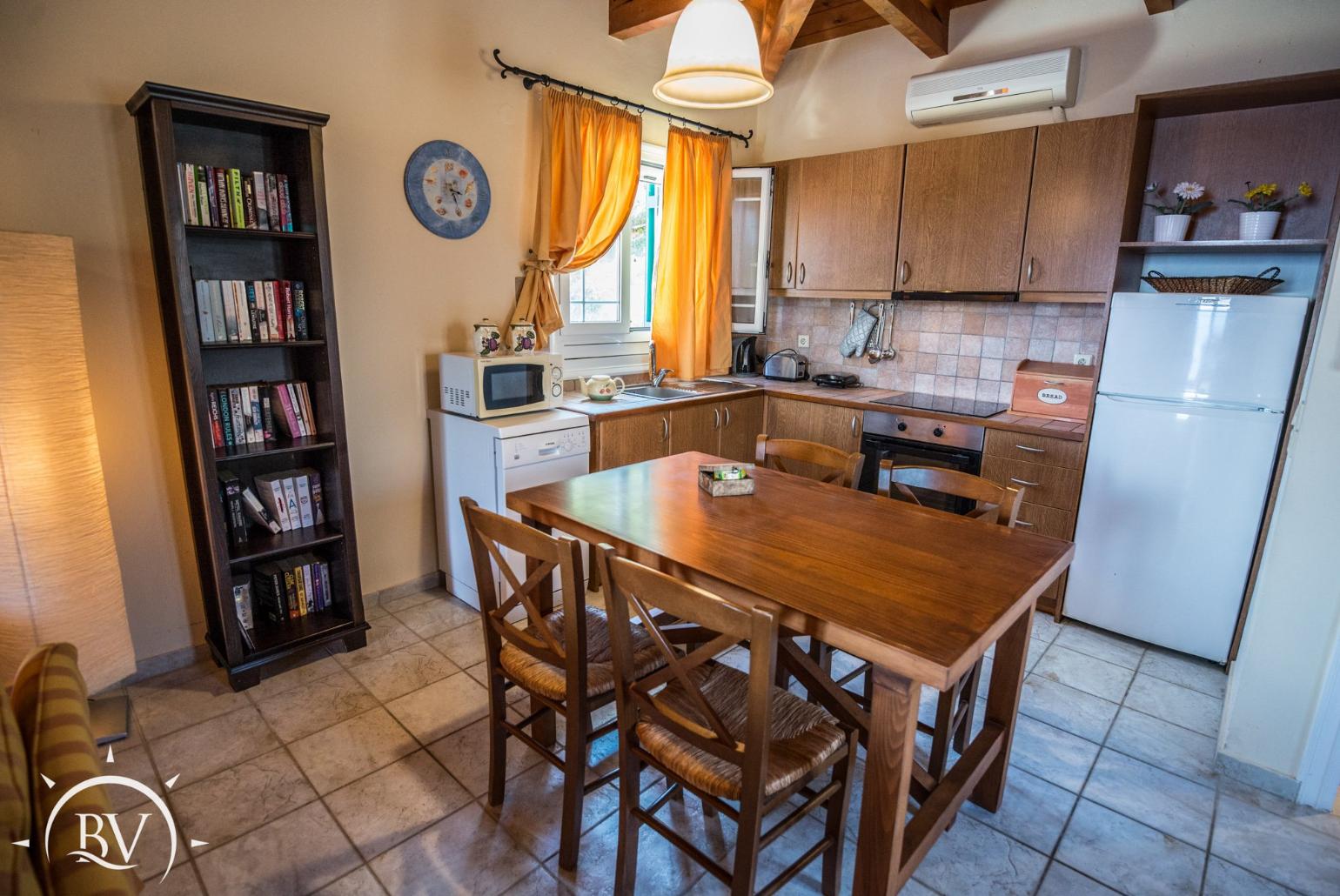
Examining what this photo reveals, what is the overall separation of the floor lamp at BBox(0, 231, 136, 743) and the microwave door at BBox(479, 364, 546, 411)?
1264 millimetres

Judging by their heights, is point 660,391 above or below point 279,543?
above

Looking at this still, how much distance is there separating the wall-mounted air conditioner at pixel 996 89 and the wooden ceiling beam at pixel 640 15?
133 centimetres

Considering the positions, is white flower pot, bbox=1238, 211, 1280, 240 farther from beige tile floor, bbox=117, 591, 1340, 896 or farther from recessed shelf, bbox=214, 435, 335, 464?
recessed shelf, bbox=214, 435, 335, 464

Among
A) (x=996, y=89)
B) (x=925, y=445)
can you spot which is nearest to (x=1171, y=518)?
(x=925, y=445)

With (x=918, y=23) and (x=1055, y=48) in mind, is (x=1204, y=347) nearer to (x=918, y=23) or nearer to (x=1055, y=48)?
(x=1055, y=48)

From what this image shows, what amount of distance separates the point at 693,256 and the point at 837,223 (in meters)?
0.83

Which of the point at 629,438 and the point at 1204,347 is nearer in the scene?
the point at 1204,347

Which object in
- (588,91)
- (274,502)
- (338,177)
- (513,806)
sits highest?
(588,91)

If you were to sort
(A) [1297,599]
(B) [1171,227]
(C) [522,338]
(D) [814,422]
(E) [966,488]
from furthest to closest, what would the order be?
(D) [814,422] < (C) [522,338] < (B) [1171,227] < (E) [966,488] < (A) [1297,599]

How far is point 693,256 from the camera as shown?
3.96 meters

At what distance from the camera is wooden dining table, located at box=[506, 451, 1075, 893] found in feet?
4.14

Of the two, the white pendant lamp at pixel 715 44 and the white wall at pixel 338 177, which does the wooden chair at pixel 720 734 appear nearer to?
the white pendant lamp at pixel 715 44

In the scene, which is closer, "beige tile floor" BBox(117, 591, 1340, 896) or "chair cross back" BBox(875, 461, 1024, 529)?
"beige tile floor" BBox(117, 591, 1340, 896)

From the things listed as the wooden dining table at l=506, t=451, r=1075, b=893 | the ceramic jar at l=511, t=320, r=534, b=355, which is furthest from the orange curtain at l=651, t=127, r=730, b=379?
the wooden dining table at l=506, t=451, r=1075, b=893
